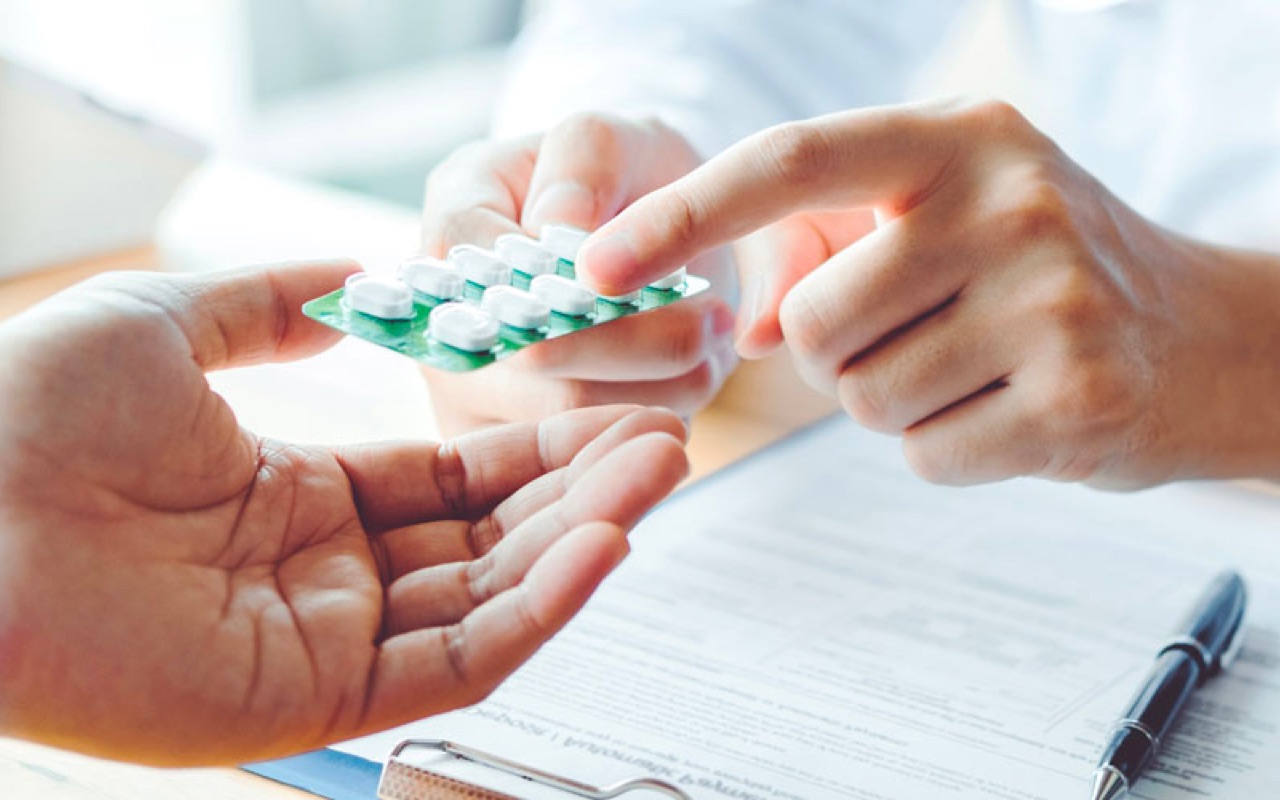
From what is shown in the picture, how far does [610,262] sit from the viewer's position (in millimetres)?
→ 539

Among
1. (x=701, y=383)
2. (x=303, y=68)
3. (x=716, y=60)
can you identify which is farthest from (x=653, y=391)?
(x=303, y=68)

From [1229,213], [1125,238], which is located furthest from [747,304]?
[1229,213]

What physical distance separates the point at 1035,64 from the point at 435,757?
858mm

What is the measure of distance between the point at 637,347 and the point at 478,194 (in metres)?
0.12

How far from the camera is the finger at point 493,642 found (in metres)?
0.44

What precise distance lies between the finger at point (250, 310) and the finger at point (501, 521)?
89 mm

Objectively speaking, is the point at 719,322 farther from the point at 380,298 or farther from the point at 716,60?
the point at 716,60

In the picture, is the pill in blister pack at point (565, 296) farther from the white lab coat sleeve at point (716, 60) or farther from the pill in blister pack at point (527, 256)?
the white lab coat sleeve at point (716, 60)

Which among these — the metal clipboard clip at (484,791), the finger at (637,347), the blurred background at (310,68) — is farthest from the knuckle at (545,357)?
the blurred background at (310,68)

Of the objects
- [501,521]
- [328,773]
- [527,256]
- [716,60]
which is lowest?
[328,773]

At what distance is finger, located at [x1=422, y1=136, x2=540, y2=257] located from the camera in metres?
0.67

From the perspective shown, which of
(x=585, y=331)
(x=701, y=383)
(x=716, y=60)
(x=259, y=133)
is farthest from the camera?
(x=259, y=133)

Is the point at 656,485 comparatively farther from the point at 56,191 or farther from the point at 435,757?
the point at 56,191

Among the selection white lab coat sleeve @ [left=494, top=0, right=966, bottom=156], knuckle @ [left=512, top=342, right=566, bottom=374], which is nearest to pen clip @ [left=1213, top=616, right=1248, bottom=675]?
knuckle @ [left=512, top=342, right=566, bottom=374]
